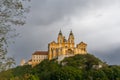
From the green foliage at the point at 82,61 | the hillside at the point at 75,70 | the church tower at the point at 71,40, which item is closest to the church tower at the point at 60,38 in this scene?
the church tower at the point at 71,40

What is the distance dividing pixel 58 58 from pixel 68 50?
5.67 meters

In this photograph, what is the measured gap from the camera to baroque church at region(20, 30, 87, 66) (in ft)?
449

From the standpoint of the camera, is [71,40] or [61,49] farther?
[71,40]

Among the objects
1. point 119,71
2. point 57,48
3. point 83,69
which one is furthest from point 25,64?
point 119,71

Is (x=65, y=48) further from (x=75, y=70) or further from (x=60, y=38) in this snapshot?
(x=75, y=70)

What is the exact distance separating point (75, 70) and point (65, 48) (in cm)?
1892

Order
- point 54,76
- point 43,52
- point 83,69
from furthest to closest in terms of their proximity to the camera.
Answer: point 43,52 < point 83,69 < point 54,76

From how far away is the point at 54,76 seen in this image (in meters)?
114

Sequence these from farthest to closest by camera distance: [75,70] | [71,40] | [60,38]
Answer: [60,38] < [71,40] < [75,70]

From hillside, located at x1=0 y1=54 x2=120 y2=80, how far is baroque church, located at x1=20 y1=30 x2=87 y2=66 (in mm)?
2872

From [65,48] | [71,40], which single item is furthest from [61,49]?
[71,40]

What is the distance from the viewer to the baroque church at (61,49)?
13688cm

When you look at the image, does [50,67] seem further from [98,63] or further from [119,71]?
[119,71]

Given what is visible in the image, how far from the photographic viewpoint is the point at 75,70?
395 feet
